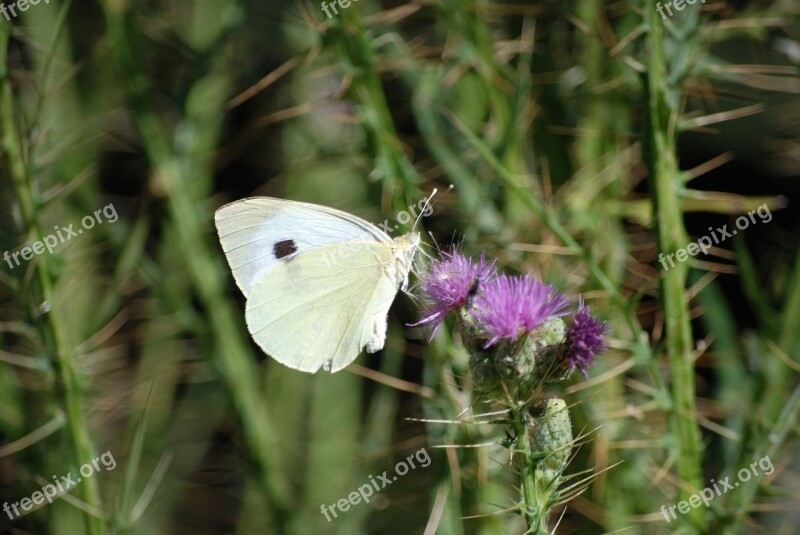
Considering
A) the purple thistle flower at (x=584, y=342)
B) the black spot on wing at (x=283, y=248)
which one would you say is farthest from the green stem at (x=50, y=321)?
the purple thistle flower at (x=584, y=342)

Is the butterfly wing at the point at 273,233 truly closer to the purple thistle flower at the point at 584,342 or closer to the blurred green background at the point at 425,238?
the blurred green background at the point at 425,238

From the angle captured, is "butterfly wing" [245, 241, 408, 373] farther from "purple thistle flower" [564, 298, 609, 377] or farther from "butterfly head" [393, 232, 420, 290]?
"purple thistle flower" [564, 298, 609, 377]

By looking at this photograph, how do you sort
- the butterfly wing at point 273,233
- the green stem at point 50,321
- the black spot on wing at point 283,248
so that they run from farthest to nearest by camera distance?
the black spot on wing at point 283,248, the butterfly wing at point 273,233, the green stem at point 50,321

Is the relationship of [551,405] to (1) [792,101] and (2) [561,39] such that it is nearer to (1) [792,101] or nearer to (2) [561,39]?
(2) [561,39]

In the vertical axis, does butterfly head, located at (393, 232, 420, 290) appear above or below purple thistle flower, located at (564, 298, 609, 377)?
above

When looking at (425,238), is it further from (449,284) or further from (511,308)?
(511,308)

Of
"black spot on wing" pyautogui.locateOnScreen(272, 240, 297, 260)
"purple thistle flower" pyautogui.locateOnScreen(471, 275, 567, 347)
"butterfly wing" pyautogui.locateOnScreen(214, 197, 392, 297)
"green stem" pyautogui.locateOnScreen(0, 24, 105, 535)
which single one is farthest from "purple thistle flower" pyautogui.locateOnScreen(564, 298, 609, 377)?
"green stem" pyautogui.locateOnScreen(0, 24, 105, 535)
